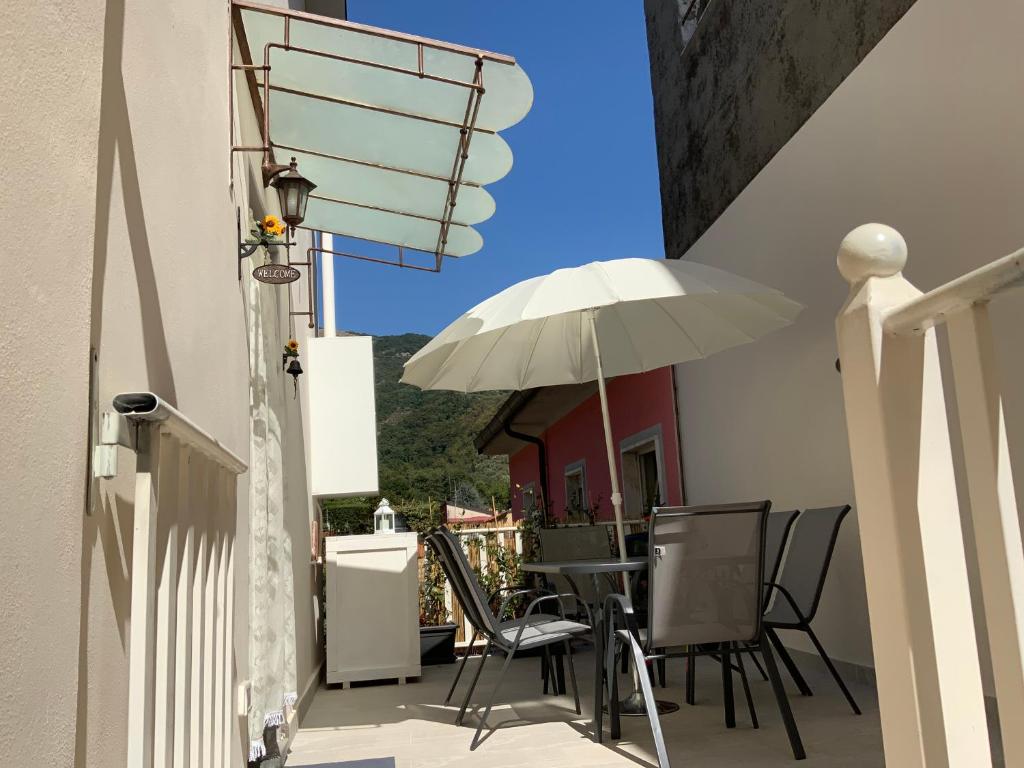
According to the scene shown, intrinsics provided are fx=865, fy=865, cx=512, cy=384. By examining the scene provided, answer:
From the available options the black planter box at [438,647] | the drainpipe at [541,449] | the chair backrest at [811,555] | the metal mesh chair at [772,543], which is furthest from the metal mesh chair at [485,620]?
the drainpipe at [541,449]

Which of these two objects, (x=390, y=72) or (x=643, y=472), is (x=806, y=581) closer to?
(x=390, y=72)

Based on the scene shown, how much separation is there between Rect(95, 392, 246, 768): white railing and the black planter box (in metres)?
4.86

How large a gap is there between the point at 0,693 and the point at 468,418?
26.9m

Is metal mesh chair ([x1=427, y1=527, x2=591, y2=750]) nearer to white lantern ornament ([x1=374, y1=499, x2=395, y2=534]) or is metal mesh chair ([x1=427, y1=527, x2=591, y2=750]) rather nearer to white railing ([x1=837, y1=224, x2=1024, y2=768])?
white lantern ornament ([x1=374, y1=499, x2=395, y2=534])

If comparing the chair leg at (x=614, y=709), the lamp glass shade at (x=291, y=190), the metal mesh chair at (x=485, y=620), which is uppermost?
the lamp glass shade at (x=291, y=190)

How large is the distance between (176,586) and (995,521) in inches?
54.6

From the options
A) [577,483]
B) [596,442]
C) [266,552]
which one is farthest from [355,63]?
[577,483]

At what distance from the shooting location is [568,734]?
412 cm

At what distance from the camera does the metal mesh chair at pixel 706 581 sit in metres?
3.49

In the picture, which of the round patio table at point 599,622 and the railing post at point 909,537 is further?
the round patio table at point 599,622

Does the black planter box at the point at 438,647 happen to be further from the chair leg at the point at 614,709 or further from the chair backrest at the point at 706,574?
the chair backrest at the point at 706,574

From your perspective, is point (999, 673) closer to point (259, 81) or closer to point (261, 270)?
point (261, 270)

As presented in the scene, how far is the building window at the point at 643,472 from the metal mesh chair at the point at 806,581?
3701 millimetres

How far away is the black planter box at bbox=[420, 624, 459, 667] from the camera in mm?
7098
